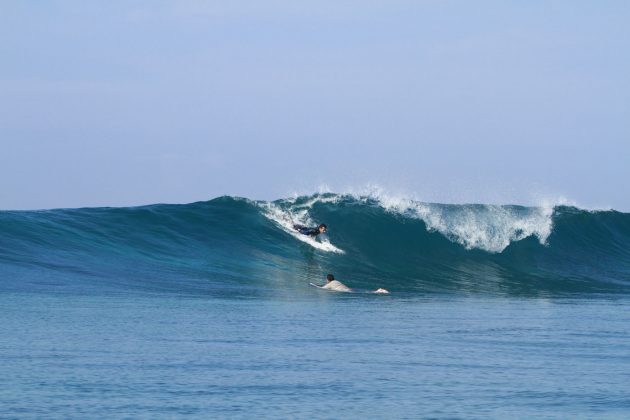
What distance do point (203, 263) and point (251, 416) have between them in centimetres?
1512

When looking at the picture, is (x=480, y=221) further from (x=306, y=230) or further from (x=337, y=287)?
(x=337, y=287)

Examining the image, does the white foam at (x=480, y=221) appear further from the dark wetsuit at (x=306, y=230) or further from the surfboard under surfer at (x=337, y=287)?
the surfboard under surfer at (x=337, y=287)

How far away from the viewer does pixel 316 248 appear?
2641 cm

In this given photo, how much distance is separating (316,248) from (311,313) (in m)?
11.1

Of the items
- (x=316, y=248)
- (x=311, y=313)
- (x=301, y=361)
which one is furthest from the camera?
(x=316, y=248)

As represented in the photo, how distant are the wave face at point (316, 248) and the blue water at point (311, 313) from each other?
8cm

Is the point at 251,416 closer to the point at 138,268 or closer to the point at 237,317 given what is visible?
the point at 237,317

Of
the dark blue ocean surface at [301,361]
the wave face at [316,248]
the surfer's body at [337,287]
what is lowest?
the dark blue ocean surface at [301,361]

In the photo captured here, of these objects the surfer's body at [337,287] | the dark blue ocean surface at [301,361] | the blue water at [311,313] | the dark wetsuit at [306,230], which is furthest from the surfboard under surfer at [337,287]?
the dark wetsuit at [306,230]

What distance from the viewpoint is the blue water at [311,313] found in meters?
8.77

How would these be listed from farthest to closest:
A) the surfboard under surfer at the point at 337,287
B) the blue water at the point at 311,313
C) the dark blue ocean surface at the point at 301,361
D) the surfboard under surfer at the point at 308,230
A: the surfboard under surfer at the point at 308,230 → the surfboard under surfer at the point at 337,287 → the blue water at the point at 311,313 → the dark blue ocean surface at the point at 301,361

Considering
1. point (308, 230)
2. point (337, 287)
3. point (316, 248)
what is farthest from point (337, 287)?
point (308, 230)

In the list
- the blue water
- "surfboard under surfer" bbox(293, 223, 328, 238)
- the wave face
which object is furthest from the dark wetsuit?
the blue water

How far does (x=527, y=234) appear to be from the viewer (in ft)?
100
